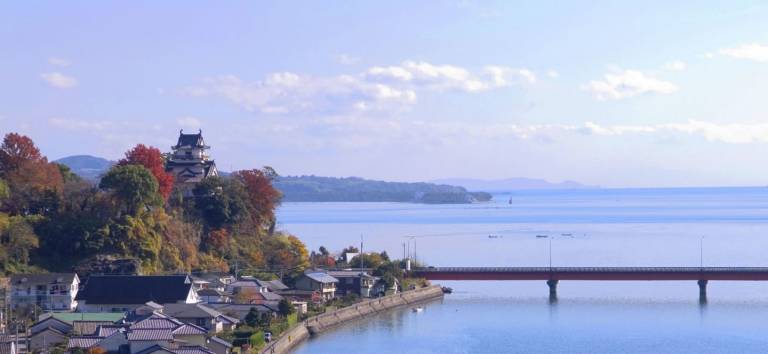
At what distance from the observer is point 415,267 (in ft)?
117

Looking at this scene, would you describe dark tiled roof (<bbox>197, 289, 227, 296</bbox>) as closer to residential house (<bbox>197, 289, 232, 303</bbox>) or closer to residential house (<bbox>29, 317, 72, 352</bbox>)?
residential house (<bbox>197, 289, 232, 303</bbox>)

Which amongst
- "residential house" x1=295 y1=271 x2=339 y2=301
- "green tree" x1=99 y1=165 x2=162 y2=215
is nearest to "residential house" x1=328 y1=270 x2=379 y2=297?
"residential house" x1=295 y1=271 x2=339 y2=301

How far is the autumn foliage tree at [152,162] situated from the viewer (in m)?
30.9

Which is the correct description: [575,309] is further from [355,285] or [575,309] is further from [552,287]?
[355,285]

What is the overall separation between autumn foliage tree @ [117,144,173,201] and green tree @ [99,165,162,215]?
1.98 meters

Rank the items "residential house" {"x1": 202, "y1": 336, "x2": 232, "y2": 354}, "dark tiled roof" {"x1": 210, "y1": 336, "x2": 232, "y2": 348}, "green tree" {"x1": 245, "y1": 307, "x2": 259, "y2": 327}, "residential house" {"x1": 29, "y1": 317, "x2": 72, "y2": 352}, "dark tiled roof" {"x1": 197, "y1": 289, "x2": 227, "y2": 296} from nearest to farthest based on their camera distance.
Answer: "residential house" {"x1": 202, "y1": 336, "x2": 232, "y2": 354}
"dark tiled roof" {"x1": 210, "y1": 336, "x2": 232, "y2": 348}
"residential house" {"x1": 29, "y1": 317, "x2": 72, "y2": 352}
"green tree" {"x1": 245, "y1": 307, "x2": 259, "y2": 327}
"dark tiled roof" {"x1": 197, "y1": 289, "x2": 227, "y2": 296}

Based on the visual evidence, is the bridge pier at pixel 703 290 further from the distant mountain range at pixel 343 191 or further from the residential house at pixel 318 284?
the distant mountain range at pixel 343 191

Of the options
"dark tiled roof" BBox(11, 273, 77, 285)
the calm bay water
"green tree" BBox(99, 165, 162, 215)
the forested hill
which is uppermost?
the forested hill

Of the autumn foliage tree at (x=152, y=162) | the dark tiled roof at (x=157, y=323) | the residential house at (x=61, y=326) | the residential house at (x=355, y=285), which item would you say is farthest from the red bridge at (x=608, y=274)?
the dark tiled roof at (x=157, y=323)

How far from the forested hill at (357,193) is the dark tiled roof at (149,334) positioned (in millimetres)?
128010

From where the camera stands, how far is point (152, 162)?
3139cm

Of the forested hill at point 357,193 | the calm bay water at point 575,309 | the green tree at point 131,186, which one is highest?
the forested hill at point 357,193

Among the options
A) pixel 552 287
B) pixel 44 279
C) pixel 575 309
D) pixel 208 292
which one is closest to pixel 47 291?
pixel 44 279

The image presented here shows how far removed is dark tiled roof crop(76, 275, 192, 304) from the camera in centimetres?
2395
